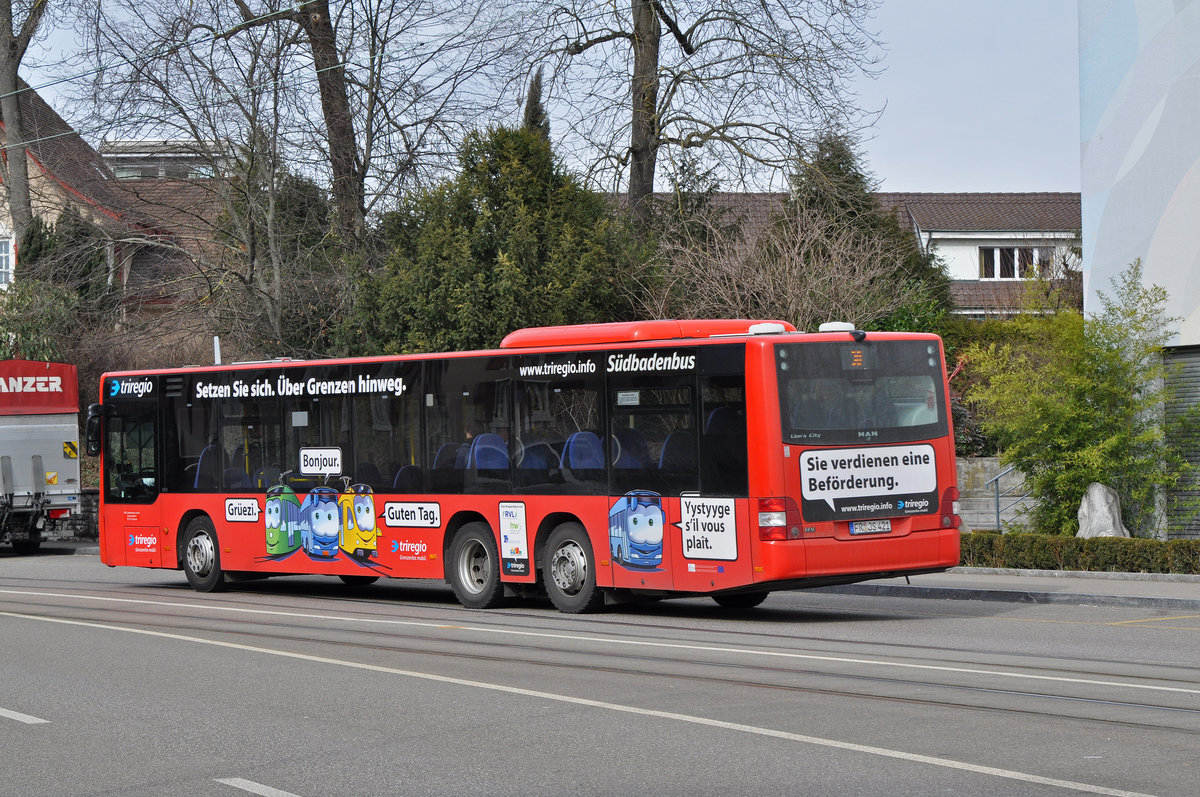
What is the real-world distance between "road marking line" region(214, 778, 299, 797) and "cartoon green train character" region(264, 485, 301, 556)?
11.3 metres

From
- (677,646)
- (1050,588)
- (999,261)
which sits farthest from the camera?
(999,261)

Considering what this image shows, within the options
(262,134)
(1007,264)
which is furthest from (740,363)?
(1007,264)

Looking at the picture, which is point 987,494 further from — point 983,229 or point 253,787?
point 983,229

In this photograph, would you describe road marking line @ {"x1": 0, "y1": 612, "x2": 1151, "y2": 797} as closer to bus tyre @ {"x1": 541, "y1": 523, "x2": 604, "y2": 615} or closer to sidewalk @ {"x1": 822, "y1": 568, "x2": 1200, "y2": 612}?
bus tyre @ {"x1": 541, "y1": 523, "x2": 604, "y2": 615}

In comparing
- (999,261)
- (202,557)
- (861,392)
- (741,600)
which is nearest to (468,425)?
(741,600)

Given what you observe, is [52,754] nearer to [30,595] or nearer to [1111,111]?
[30,595]

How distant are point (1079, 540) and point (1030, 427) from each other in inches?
79.3

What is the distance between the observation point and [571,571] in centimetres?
1546

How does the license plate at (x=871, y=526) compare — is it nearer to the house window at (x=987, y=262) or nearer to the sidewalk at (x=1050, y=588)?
the sidewalk at (x=1050, y=588)

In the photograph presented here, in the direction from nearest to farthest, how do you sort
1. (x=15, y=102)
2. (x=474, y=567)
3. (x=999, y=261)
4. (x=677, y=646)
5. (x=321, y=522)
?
(x=677, y=646), (x=474, y=567), (x=321, y=522), (x=15, y=102), (x=999, y=261)

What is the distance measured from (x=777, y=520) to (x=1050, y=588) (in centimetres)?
521

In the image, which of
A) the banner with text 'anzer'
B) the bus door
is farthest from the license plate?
the banner with text 'anzer'

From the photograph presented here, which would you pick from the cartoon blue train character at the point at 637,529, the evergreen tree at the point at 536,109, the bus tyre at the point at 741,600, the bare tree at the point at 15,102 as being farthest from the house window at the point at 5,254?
the cartoon blue train character at the point at 637,529

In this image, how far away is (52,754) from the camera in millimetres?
7918
